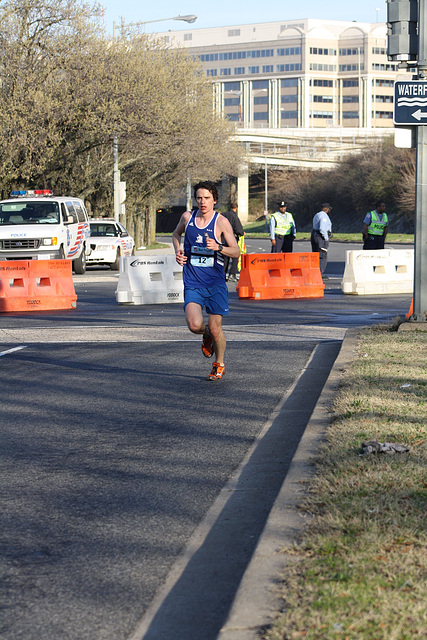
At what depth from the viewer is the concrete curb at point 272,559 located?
3.46m

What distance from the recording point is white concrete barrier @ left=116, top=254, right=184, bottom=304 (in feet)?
62.9

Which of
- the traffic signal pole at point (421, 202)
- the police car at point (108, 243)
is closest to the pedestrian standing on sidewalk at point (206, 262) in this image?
the traffic signal pole at point (421, 202)

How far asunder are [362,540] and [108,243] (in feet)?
94.3

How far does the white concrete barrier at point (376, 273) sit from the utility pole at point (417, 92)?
8.30 metres

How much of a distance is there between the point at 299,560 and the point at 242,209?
105 meters

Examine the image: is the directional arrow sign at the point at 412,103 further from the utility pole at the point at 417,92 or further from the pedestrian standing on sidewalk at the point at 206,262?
the pedestrian standing on sidewalk at the point at 206,262

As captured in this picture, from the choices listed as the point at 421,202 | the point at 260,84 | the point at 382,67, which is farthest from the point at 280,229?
the point at 260,84

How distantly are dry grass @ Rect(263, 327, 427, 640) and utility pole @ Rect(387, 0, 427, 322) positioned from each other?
489 cm

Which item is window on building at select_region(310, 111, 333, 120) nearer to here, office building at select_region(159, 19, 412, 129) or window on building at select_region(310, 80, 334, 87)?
office building at select_region(159, 19, 412, 129)

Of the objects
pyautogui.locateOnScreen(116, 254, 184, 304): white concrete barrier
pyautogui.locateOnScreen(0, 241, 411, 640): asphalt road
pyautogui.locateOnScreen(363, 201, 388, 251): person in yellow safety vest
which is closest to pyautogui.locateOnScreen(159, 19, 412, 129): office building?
pyautogui.locateOnScreen(363, 201, 388, 251): person in yellow safety vest

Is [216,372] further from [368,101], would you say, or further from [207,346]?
[368,101]

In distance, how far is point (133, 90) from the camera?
42.6 metres

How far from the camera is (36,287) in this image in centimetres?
1878

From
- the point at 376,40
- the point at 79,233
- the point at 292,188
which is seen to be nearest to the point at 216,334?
the point at 79,233
